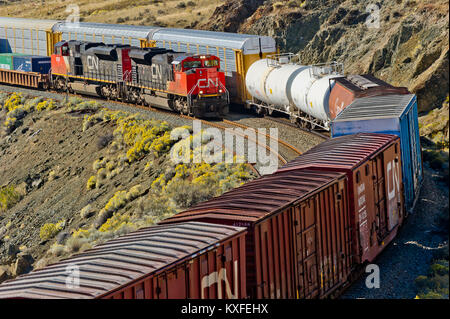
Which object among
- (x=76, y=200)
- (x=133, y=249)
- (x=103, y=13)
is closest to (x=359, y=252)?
(x=133, y=249)

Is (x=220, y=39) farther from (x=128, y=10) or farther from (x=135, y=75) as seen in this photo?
(x=128, y=10)

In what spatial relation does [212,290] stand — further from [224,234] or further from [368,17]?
[368,17]

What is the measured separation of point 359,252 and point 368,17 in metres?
35.7

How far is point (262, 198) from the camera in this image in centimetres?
1416

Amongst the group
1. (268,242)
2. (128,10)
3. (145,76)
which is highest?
(128,10)

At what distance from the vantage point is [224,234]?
12.1 metres

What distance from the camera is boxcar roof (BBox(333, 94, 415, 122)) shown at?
69.6 ft

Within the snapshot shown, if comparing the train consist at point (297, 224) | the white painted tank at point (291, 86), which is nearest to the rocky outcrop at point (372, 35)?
the white painted tank at point (291, 86)

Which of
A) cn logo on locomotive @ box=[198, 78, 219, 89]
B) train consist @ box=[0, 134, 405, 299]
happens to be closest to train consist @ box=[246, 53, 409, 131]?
cn logo on locomotive @ box=[198, 78, 219, 89]

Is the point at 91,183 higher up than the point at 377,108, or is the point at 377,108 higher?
the point at 377,108

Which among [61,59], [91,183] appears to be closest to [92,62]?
[61,59]

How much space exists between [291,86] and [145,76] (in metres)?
10.7

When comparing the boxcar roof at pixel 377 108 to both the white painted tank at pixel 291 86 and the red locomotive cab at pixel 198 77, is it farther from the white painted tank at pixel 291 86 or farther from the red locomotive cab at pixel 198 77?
the red locomotive cab at pixel 198 77
